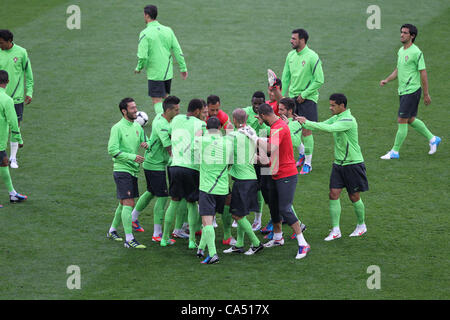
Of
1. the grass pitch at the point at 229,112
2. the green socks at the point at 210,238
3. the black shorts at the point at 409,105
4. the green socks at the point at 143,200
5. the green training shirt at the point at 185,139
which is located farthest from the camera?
the black shorts at the point at 409,105

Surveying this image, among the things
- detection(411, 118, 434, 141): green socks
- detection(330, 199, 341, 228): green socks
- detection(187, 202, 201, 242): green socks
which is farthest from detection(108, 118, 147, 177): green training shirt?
detection(411, 118, 434, 141): green socks

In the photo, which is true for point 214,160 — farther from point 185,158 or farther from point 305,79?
point 305,79

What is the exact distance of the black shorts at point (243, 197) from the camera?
908cm

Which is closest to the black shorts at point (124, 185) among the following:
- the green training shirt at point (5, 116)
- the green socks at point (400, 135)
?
the green training shirt at point (5, 116)

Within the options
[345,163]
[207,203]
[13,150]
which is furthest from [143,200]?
[13,150]

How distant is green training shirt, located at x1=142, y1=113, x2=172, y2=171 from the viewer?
9.41 meters

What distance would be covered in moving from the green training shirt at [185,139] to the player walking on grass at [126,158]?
47 centimetres

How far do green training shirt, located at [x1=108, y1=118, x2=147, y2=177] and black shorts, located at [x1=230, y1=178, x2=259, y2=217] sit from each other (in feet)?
4.76

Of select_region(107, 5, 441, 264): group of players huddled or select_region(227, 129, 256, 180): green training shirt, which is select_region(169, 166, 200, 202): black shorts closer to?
select_region(107, 5, 441, 264): group of players huddled

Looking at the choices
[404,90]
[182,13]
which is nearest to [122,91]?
[182,13]

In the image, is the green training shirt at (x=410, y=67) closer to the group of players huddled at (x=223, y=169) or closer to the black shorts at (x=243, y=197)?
the group of players huddled at (x=223, y=169)

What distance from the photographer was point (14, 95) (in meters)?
12.3

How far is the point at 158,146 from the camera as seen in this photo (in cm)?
953
